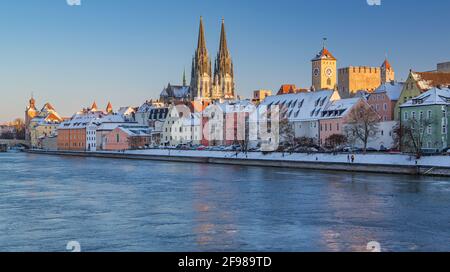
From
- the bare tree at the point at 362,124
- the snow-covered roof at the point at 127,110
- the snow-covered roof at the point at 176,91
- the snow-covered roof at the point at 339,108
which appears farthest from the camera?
the snow-covered roof at the point at 176,91

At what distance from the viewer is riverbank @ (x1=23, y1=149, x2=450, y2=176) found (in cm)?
2912

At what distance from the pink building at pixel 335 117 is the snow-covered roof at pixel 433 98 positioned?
5989mm

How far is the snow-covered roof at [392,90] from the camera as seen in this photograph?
148ft

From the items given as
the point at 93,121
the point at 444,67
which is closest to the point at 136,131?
the point at 93,121

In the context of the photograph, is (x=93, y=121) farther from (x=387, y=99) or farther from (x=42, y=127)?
(x=387, y=99)

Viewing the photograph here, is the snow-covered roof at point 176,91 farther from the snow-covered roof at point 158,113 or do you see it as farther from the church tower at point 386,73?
the church tower at point 386,73

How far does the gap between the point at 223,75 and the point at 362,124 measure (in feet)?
195

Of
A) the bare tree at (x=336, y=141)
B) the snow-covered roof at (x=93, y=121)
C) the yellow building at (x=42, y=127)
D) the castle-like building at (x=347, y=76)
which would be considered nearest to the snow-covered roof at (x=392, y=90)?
the bare tree at (x=336, y=141)

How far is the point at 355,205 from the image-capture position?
18062 millimetres

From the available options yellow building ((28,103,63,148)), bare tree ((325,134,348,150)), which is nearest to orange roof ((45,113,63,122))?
yellow building ((28,103,63,148))

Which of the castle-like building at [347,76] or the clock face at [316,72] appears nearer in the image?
the castle-like building at [347,76]

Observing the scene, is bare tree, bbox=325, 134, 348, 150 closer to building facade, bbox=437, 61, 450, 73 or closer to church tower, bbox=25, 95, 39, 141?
building facade, bbox=437, 61, 450, 73

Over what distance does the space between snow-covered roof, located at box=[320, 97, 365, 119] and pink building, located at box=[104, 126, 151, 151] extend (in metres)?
26.4

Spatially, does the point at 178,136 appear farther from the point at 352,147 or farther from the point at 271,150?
the point at 352,147
